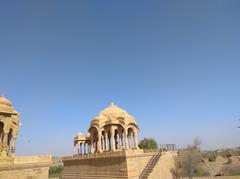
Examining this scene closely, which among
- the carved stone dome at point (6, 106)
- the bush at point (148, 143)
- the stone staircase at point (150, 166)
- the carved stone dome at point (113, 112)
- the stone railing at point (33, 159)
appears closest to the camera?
the stone railing at point (33, 159)

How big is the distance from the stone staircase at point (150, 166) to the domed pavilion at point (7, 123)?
10.4 metres

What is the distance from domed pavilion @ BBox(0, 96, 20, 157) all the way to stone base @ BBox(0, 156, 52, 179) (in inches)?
35.1

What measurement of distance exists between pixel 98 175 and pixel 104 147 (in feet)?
17.4

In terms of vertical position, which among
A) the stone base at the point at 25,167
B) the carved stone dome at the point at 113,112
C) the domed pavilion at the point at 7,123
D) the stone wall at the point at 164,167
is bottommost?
the stone wall at the point at 164,167

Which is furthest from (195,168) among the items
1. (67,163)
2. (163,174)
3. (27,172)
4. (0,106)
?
(0,106)

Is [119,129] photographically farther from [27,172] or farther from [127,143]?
[27,172]

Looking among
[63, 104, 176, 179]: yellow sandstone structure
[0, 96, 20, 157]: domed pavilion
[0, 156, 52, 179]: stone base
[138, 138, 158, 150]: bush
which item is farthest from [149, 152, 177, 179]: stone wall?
[138, 138, 158, 150]: bush

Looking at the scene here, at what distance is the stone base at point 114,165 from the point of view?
16750 mm

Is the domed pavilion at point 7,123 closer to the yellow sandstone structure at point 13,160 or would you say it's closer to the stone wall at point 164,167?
the yellow sandstone structure at point 13,160

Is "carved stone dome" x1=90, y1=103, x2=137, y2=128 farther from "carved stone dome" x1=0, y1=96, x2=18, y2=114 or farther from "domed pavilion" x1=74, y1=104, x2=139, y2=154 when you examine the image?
"carved stone dome" x1=0, y1=96, x2=18, y2=114

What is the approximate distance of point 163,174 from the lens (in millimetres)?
20125

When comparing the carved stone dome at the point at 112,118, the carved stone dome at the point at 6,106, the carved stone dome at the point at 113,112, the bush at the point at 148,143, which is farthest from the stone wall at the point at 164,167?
the bush at the point at 148,143

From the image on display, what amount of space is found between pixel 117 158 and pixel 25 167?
7.46 metres

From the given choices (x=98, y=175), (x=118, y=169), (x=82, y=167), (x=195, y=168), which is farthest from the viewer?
(x=195, y=168)
